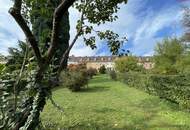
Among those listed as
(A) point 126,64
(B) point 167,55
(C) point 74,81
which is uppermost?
(B) point 167,55

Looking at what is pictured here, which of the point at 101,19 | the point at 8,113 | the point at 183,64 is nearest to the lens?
the point at 8,113

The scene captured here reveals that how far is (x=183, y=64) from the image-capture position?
45969mm

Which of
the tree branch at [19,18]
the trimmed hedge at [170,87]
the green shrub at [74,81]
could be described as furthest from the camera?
the green shrub at [74,81]

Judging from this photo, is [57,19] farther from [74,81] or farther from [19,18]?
[74,81]

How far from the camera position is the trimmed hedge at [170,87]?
47.7 ft

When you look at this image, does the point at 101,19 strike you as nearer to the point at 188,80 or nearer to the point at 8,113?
the point at 8,113

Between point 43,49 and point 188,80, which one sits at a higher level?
point 43,49

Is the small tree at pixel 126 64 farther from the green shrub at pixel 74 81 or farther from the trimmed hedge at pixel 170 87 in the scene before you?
the trimmed hedge at pixel 170 87

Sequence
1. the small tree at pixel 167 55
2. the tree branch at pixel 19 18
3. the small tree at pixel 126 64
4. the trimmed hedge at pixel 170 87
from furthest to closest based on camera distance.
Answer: the small tree at pixel 126 64, the small tree at pixel 167 55, the trimmed hedge at pixel 170 87, the tree branch at pixel 19 18

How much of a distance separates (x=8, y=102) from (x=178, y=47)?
172 ft

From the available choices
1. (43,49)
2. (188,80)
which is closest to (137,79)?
(188,80)

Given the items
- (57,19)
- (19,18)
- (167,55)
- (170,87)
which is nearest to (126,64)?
(167,55)

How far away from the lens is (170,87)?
55.7 feet

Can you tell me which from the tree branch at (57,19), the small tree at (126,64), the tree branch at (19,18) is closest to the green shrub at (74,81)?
the tree branch at (57,19)
